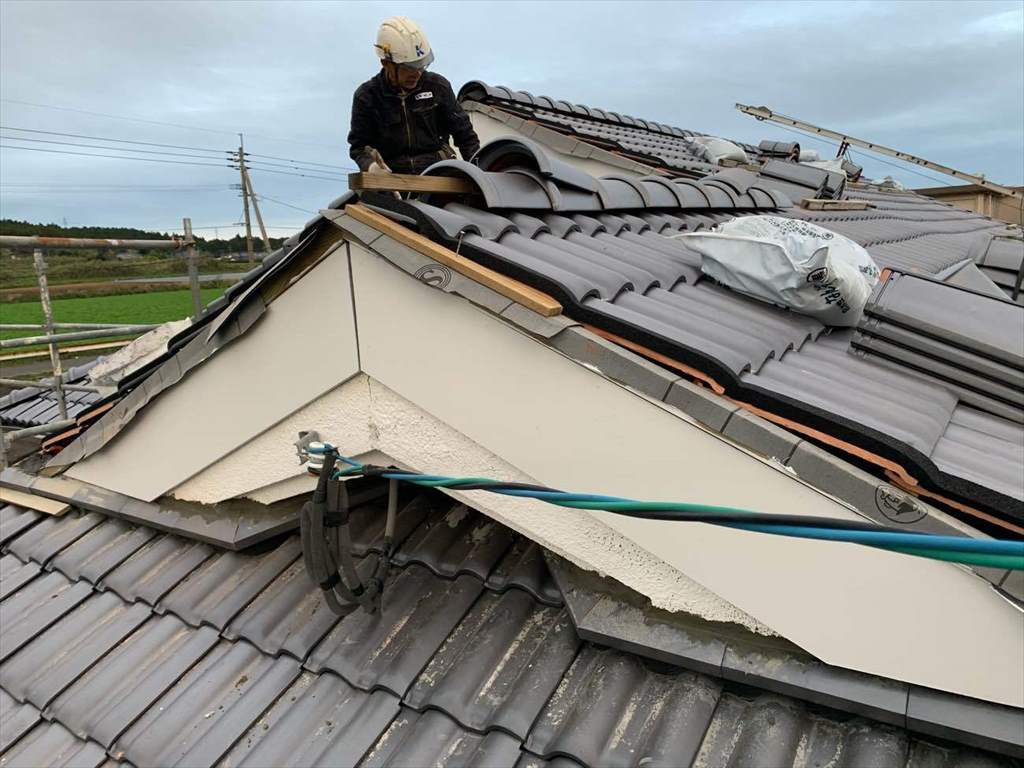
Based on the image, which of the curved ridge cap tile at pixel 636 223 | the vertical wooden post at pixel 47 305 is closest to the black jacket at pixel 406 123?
the curved ridge cap tile at pixel 636 223

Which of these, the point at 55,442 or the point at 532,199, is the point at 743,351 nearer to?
the point at 532,199

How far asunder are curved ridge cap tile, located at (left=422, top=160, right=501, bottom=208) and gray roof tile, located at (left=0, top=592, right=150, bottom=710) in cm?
257

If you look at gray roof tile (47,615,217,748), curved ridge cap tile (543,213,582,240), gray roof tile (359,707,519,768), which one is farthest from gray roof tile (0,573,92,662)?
curved ridge cap tile (543,213,582,240)

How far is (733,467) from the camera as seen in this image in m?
1.99

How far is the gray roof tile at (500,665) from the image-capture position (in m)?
2.30

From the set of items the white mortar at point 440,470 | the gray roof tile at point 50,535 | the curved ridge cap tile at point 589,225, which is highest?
the curved ridge cap tile at point 589,225

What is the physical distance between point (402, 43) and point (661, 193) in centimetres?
232

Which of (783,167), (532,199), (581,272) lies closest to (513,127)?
(783,167)

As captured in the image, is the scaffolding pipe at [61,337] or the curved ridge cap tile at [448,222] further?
the scaffolding pipe at [61,337]

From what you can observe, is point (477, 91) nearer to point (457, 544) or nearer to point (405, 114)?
point (405, 114)

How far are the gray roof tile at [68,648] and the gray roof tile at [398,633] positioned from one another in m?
1.16

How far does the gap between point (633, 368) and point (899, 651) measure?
1117 millimetres

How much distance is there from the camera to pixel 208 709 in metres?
2.61

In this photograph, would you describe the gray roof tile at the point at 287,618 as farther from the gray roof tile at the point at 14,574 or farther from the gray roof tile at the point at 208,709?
the gray roof tile at the point at 14,574
